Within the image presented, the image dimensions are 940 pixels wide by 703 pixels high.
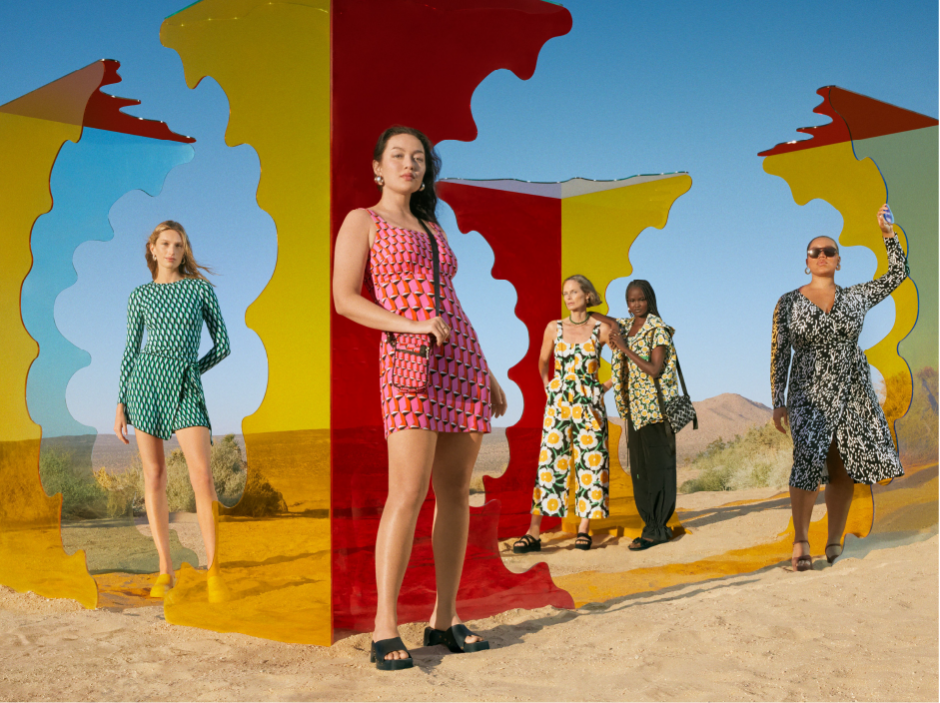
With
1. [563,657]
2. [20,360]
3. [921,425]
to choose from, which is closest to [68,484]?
[20,360]

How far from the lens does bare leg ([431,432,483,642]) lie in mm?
3277

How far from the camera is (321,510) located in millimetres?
3346

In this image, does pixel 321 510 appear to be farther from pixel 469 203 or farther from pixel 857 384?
pixel 857 384

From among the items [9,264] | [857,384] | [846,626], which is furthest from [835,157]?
[9,264]

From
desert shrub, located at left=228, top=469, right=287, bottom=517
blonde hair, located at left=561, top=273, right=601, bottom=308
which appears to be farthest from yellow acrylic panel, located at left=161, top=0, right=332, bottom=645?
blonde hair, located at left=561, top=273, right=601, bottom=308

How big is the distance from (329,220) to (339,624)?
1.64 meters

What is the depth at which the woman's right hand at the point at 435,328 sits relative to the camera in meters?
2.97

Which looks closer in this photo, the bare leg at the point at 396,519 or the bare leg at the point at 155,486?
the bare leg at the point at 396,519

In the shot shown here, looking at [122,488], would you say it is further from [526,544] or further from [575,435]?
[575,435]

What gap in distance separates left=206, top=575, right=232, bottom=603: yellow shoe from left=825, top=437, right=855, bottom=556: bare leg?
13.5ft

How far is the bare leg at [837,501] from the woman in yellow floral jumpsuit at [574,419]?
157 cm

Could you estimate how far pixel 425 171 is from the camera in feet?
11.1

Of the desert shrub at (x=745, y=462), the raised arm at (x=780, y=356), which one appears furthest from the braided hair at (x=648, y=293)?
the desert shrub at (x=745, y=462)

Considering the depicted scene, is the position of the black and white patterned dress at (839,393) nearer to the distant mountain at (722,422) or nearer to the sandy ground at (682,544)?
the sandy ground at (682,544)
